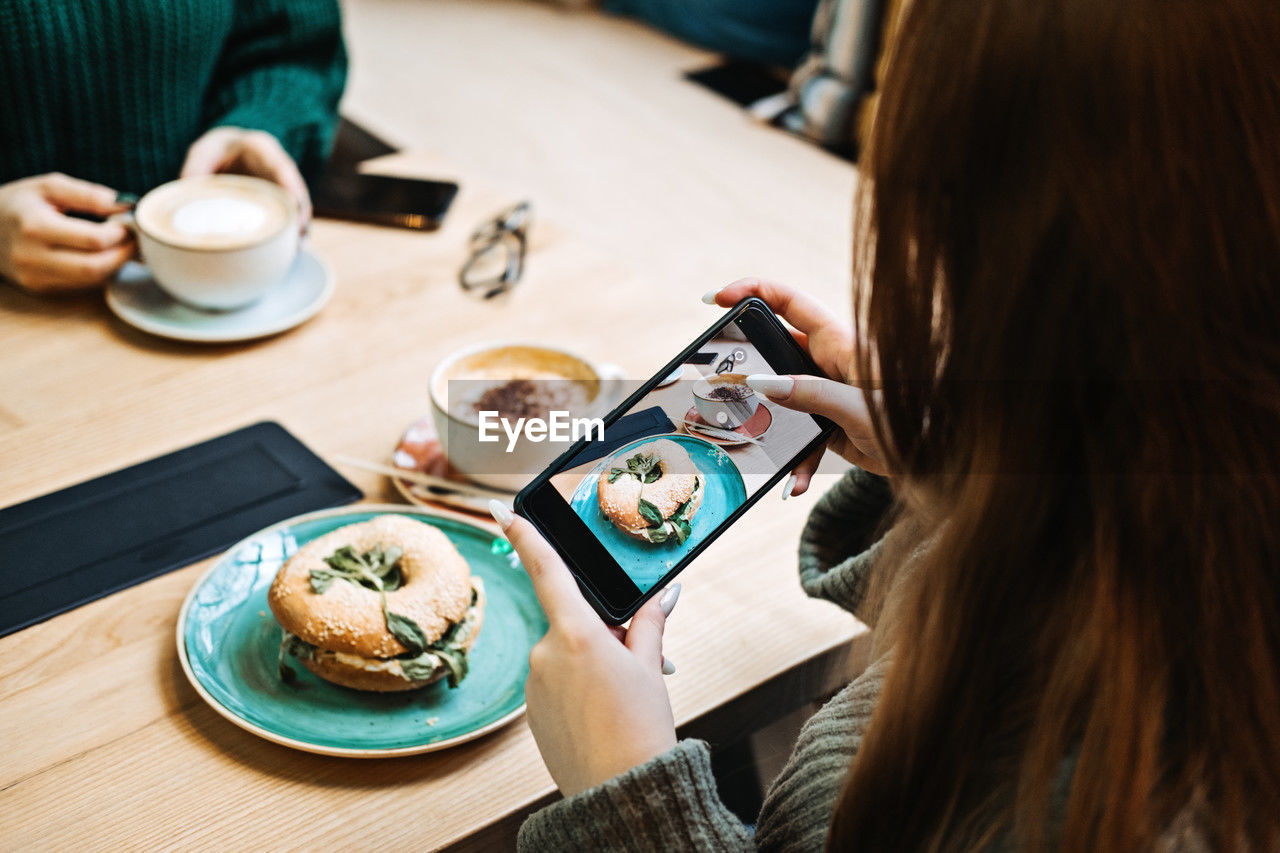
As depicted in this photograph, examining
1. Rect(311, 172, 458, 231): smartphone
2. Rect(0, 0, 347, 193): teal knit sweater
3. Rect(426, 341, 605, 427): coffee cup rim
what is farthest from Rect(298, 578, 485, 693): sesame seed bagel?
Rect(0, 0, 347, 193): teal knit sweater

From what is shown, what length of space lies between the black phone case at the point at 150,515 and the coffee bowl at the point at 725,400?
320 millimetres

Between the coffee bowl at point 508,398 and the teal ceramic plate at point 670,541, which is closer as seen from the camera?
the teal ceramic plate at point 670,541

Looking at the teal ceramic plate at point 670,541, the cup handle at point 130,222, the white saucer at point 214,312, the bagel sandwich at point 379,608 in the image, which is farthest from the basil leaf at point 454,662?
the cup handle at point 130,222

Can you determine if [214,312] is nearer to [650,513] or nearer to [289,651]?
[289,651]

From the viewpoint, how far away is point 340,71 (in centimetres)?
145

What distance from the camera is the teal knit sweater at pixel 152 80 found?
1125 mm

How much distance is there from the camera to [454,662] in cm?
66

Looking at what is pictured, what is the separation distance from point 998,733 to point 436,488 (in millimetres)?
490

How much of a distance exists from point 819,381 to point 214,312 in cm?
65

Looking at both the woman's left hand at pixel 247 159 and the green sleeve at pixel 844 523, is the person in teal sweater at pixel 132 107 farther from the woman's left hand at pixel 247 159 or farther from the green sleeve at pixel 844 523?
the green sleeve at pixel 844 523

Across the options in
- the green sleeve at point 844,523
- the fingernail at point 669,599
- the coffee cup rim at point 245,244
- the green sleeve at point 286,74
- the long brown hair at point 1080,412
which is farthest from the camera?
the green sleeve at point 286,74

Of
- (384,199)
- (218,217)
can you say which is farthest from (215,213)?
(384,199)

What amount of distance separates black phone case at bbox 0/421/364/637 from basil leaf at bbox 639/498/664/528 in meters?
0.29

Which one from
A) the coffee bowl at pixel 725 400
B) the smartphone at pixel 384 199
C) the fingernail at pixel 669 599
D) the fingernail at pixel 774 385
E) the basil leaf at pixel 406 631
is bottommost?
the smartphone at pixel 384 199
